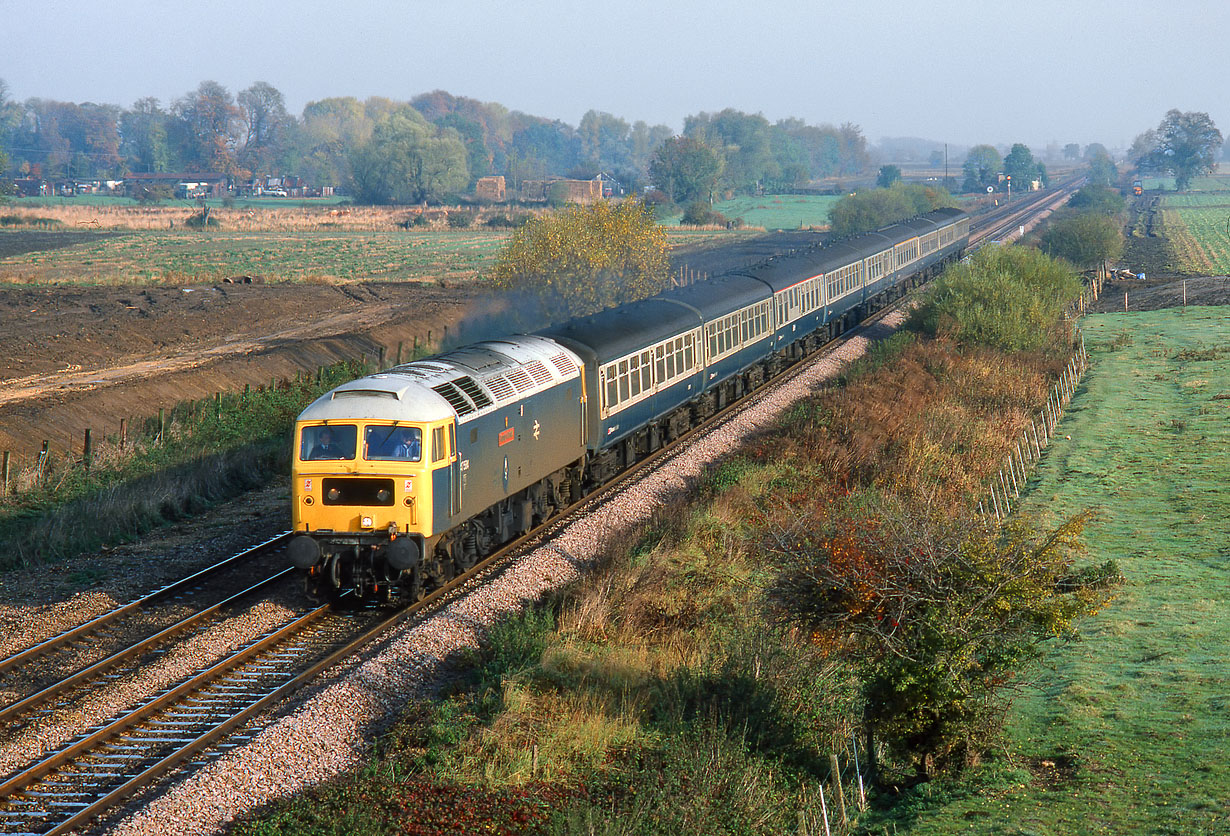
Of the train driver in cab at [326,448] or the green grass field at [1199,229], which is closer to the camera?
the train driver in cab at [326,448]

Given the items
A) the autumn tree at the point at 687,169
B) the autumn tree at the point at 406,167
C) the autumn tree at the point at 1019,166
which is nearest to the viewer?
the autumn tree at the point at 687,169

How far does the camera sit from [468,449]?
17.2 m

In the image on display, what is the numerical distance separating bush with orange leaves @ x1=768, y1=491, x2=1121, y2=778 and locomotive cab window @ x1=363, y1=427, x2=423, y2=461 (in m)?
5.48

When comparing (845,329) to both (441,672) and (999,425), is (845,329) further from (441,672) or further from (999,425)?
(441,672)

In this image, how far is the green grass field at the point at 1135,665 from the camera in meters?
12.7

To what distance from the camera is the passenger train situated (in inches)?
637

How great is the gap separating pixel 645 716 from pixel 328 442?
600 centimetres

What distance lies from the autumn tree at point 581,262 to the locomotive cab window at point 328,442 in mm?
29525

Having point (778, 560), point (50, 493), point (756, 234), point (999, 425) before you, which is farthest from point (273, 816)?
point (756, 234)

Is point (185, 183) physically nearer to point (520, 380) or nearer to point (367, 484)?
point (520, 380)

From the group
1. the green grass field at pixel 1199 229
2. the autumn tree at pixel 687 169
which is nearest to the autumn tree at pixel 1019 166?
the green grass field at pixel 1199 229

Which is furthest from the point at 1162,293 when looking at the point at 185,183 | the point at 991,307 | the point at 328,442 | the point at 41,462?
the point at 185,183

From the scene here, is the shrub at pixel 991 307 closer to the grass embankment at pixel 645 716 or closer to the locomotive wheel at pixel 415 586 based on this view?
the grass embankment at pixel 645 716

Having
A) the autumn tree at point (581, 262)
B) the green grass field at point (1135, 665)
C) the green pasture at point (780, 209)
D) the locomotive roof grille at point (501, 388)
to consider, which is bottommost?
the green grass field at point (1135, 665)
